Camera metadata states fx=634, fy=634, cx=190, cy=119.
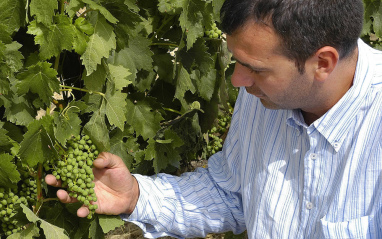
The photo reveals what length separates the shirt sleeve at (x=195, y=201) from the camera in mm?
2250

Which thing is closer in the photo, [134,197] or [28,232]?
[28,232]

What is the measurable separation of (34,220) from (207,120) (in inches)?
40.4

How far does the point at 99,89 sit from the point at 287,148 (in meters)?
0.66

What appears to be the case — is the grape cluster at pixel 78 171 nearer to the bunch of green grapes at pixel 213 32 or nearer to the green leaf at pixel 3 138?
the green leaf at pixel 3 138

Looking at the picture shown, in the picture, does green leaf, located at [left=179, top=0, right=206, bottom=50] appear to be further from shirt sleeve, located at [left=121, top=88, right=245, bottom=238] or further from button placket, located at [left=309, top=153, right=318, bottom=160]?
button placket, located at [left=309, top=153, right=318, bottom=160]

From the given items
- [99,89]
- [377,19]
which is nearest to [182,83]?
[99,89]

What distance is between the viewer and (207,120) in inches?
110

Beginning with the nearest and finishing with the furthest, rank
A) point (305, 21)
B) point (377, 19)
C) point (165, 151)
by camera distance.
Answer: point (305, 21) → point (165, 151) → point (377, 19)

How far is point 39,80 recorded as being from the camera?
76.2 inches

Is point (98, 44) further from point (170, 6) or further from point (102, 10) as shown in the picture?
point (170, 6)

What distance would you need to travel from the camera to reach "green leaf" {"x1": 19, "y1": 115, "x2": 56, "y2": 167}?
6.30 feet

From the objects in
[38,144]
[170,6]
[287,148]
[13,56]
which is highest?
[170,6]

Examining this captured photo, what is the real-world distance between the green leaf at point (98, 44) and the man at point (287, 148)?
11.9 inches

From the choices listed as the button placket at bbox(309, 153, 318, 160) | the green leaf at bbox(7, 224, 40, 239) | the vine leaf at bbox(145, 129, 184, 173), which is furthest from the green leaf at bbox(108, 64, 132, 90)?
the button placket at bbox(309, 153, 318, 160)
